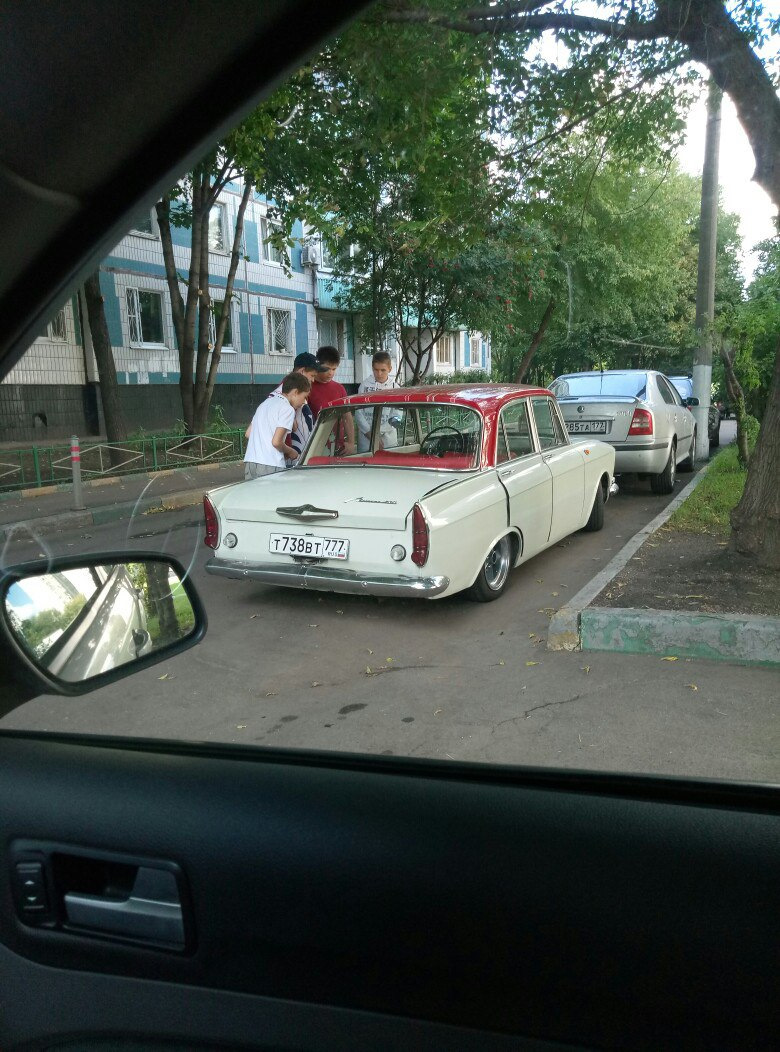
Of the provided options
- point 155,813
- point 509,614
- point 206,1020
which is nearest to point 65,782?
point 155,813

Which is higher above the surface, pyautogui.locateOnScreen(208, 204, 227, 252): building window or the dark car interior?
pyautogui.locateOnScreen(208, 204, 227, 252): building window

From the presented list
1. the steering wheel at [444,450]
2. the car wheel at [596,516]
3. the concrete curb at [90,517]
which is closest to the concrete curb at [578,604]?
the steering wheel at [444,450]

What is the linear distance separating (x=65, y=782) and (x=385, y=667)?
69.7 inches

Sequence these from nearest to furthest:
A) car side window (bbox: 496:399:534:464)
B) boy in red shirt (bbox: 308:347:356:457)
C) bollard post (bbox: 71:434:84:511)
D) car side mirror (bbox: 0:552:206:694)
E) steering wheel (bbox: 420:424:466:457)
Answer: car side mirror (bbox: 0:552:206:694) → bollard post (bbox: 71:434:84:511) → steering wheel (bbox: 420:424:466:457) → car side window (bbox: 496:399:534:464) → boy in red shirt (bbox: 308:347:356:457)

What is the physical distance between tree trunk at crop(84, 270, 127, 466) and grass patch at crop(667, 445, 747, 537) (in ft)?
11.4

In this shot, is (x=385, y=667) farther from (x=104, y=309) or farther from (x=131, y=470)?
(x=104, y=309)

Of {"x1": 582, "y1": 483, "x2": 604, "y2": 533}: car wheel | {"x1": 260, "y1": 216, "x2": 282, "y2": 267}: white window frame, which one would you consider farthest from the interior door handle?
{"x1": 582, "y1": 483, "x2": 604, "y2": 533}: car wheel

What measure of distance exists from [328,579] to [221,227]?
2098 millimetres

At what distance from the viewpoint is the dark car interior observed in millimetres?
1035

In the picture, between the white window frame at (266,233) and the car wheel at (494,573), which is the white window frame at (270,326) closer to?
the white window frame at (266,233)

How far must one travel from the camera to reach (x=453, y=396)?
18.8 ft

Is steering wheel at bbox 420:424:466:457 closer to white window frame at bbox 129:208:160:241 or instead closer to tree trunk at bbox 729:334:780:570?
tree trunk at bbox 729:334:780:570

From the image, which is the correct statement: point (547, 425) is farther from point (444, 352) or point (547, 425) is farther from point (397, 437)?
point (444, 352)

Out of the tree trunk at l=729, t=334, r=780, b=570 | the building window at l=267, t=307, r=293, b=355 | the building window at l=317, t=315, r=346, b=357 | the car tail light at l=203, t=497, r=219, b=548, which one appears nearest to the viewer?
the building window at l=267, t=307, r=293, b=355
